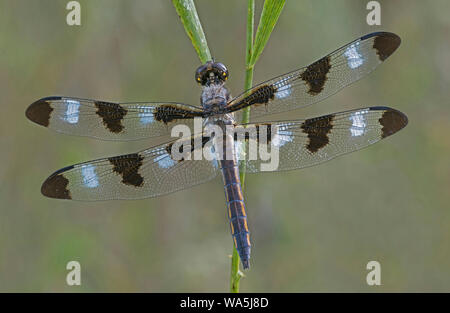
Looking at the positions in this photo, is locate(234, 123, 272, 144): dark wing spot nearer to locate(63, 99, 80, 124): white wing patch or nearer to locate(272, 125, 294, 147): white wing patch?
locate(272, 125, 294, 147): white wing patch

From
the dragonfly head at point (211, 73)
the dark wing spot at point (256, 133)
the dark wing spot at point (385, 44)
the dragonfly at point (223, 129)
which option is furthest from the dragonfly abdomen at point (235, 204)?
the dark wing spot at point (385, 44)

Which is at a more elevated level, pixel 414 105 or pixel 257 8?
pixel 257 8

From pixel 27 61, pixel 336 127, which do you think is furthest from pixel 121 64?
pixel 336 127

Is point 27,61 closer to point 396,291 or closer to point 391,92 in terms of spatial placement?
point 391,92

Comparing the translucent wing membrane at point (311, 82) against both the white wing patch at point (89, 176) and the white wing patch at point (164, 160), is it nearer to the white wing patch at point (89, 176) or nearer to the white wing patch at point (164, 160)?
the white wing patch at point (164, 160)

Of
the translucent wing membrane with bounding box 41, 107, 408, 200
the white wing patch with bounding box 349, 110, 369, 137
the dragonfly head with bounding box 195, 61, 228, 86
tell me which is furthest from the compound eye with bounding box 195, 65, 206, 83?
the white wing patch with bounding box 349, 110, 369, 137

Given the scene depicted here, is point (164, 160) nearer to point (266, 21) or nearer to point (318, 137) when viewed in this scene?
point (318, 137)
